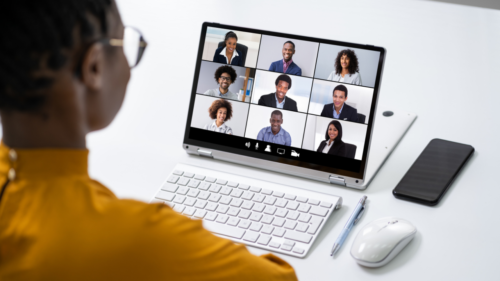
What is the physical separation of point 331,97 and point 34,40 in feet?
2.35

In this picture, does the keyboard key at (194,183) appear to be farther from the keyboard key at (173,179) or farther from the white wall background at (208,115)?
the white wall background at (208,115)

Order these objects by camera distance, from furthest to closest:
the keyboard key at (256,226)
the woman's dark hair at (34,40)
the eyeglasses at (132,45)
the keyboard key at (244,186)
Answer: the keyboard key at (244,186) < the keyboard key at (256,226) < the eyeglasses at (132,45) < the woman's dark hair at (34,40)

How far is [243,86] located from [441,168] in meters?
0.47

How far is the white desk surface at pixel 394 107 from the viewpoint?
941 mm

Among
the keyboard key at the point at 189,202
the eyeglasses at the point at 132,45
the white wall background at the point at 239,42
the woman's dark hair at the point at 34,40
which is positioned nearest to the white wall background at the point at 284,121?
the white wall background at the point at 239,42

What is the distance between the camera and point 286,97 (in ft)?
3.68

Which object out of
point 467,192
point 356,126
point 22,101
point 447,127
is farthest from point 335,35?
point 22,101

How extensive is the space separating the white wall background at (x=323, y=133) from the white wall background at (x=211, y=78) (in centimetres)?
18

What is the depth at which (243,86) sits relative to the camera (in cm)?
115

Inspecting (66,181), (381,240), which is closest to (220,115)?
(381,240)

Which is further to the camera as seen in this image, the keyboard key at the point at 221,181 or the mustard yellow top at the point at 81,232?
the keyboard key at the point at 221,181

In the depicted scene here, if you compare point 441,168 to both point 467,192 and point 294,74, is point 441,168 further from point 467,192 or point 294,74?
point 294,74

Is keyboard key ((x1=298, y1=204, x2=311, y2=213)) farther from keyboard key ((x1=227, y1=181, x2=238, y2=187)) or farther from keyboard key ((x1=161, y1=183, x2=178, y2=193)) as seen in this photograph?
keyboard key ((x1=161, y1=183, x2=178, y2=193))

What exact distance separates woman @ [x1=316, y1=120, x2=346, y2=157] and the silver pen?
11 cm
